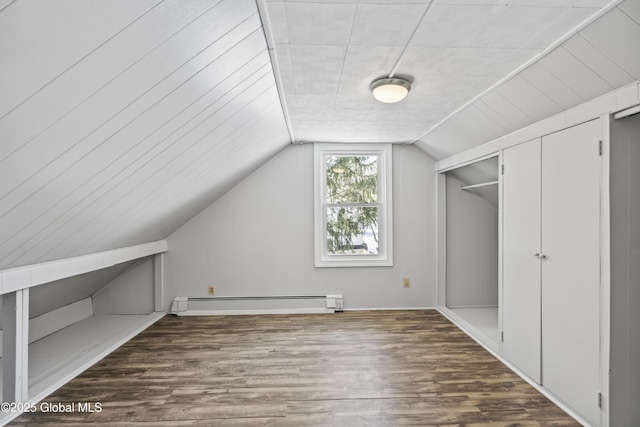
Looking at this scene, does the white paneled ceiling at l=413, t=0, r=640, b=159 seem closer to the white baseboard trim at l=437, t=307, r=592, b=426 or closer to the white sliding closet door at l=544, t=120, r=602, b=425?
the white sliding closet door at l=544, t=120, r=602, b=425

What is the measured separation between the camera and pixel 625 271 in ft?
5.98

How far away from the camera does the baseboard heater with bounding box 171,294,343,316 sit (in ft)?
13.7

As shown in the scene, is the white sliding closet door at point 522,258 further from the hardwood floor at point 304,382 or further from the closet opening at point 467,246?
the closet opening at point 467,246

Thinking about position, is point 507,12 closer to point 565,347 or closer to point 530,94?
point 530,94

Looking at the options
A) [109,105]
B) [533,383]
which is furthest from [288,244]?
[109,105]

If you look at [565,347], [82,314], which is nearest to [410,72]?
[565,347]

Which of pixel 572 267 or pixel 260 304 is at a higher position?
pixel 572 267

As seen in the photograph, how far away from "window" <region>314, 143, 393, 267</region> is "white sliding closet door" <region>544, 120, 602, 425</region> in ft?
7.16

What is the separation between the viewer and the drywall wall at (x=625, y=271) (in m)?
1.82

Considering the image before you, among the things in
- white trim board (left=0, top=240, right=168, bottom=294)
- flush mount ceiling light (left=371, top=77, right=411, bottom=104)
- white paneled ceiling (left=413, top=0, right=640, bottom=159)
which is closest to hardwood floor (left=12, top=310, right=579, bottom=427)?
white trim board (left=0, top=240, right=168, bottom=294)

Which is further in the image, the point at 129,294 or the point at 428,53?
the point at 129,294

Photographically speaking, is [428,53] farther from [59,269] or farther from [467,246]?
[467,246]

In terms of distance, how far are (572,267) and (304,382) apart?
1967 mm

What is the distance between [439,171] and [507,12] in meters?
2.86
